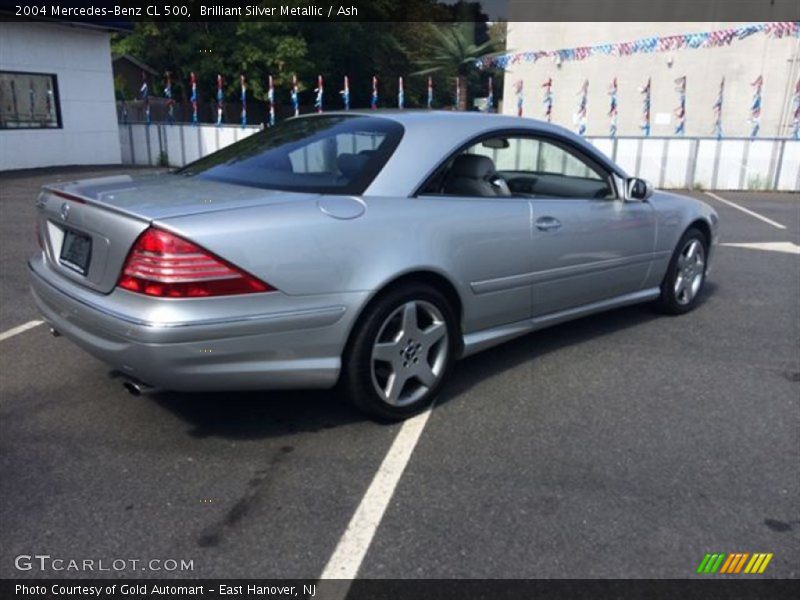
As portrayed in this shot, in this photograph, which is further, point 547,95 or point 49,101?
point 547,95

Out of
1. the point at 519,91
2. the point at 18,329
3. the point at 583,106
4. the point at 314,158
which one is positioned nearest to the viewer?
the point at 314,158

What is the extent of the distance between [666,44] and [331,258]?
22225mm

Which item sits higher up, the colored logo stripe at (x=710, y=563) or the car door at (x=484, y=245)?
the car door at (x=484, y=245)

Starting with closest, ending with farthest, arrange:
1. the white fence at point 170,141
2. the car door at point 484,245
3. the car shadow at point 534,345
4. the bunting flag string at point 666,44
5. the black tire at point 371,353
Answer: the black tire at point 371,353, the car door at point 484,245, the car shadow at point 534,345, the white fence at point 170,141, the bunting flag string at point 666,44

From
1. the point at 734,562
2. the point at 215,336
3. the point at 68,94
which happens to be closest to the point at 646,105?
the point at 68,94

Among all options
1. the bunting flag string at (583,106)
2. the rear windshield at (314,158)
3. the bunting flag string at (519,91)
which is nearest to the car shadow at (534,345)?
the rear windshield at (314,158)

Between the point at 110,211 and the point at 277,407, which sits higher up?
the point at 110,211

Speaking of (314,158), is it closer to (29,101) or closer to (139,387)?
(139,387)

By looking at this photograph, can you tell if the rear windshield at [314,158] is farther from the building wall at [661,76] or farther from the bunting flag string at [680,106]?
the building wall at [661,76]

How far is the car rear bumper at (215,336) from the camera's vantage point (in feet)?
8.87

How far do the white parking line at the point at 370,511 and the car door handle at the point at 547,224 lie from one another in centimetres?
132

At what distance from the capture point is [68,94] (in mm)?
17125

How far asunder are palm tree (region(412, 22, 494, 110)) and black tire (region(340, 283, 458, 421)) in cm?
3877
